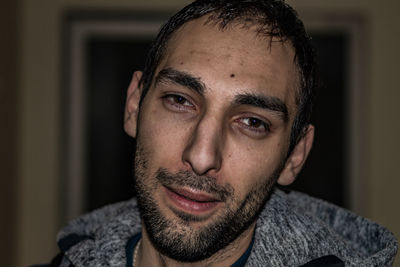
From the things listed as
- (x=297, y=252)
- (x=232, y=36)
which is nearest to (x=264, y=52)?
(x=232, y=36)

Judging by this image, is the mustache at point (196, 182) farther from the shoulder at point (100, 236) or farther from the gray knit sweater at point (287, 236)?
the shoulder at point (100, 236)

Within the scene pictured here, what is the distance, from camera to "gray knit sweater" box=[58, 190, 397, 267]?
1.34 metres

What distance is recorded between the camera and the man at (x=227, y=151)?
1.28m

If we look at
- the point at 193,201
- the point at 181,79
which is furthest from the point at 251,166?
the point at 181,79

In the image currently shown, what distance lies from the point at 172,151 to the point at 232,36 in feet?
1.17

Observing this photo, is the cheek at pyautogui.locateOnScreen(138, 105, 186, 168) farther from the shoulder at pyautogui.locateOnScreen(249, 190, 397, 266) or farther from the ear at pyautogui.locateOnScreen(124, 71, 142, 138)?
the shoulder at pyautogui.locateOnScreen(249, 190, 397, 266)

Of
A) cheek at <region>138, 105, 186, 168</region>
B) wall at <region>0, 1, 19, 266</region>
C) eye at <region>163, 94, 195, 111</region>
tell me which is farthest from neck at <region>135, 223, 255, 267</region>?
wall at <region>0, 1, 19, 266</region>

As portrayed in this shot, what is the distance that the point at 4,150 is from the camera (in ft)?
11.1

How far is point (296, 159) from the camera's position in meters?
1.55

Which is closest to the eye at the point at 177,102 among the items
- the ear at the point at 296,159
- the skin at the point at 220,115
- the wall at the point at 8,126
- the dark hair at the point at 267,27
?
the skin at the point at 220,115

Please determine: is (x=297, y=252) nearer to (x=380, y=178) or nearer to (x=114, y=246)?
(x=114, y=246)

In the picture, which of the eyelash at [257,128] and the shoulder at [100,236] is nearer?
the eyelash at [257,128]

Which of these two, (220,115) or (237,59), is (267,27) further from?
(220,115)

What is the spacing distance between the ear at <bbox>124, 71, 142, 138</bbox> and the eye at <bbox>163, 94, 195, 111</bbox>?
21cm
